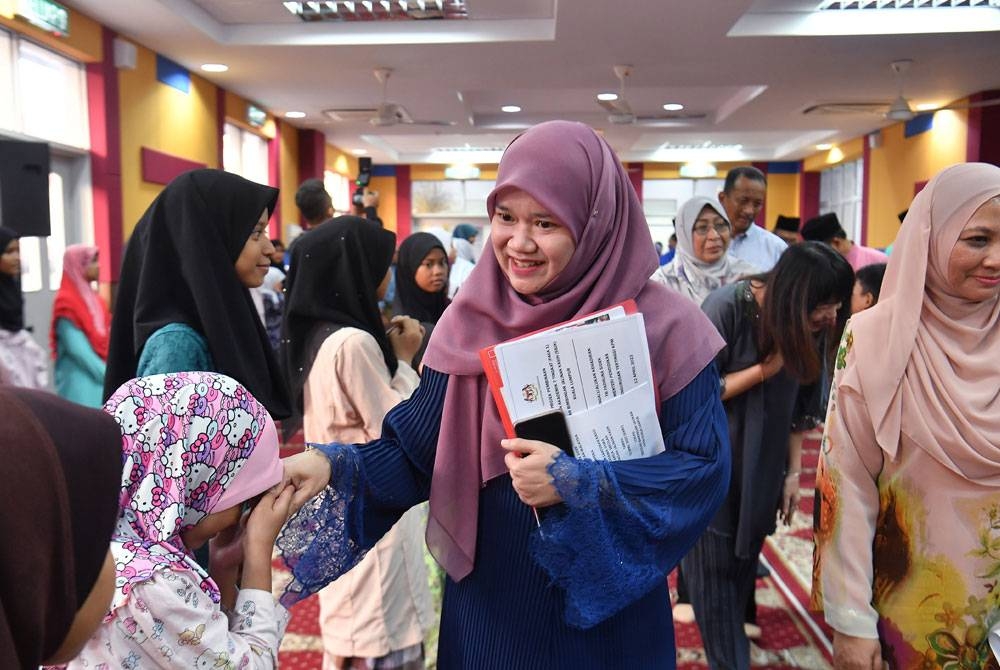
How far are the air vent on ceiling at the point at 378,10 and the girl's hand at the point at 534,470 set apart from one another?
5482mm

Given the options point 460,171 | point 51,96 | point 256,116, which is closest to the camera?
point 51,96

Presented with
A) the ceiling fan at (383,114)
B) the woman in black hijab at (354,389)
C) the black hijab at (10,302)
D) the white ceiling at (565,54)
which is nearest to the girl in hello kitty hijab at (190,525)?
the woman in black hijab at (354,389)

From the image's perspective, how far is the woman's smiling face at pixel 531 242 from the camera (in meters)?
1.17

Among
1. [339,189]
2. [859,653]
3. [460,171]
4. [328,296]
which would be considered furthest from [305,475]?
[460,171]

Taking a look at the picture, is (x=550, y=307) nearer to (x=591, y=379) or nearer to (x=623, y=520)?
(x=591, y=379)

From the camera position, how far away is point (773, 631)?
288 centimetres

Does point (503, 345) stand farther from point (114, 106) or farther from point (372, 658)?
point (114, 106)

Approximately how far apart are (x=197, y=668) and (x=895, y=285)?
4.34 feet

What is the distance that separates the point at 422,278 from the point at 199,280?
69.8 inches

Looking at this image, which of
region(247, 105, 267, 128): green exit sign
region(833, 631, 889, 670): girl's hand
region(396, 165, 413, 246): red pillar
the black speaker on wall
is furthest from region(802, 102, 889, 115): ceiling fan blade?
region(833, 631, 889, 670): girl's hand

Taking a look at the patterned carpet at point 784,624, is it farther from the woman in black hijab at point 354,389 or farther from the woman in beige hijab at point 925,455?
the woman in beige hijab at point 925,455

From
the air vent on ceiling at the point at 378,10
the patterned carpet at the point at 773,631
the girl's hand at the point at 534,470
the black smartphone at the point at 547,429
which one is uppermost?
the air vent on ceiling at the point at 378,10

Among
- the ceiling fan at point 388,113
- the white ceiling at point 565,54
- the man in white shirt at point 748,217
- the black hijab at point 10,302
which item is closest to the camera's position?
the black hijab at point 10,302

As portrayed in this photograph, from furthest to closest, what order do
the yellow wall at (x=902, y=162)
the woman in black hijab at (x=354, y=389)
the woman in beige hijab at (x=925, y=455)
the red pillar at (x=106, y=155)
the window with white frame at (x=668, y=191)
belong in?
the window with white frame at (x=668, y=191), the yellow wall at (x=902, y=162), the red pillar at (x=106, y=155), the woman in black hijab at (x=354, y=389), the woman in beige hijab at (x=925, y=455)
